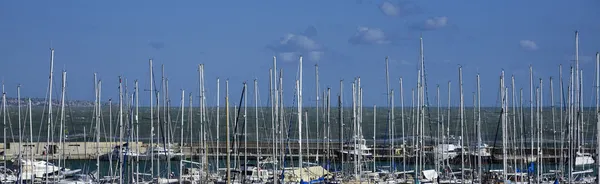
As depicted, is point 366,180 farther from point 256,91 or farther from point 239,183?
point 256,91

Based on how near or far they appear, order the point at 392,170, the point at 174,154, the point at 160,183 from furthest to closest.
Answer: the point at 174,154 < the point at 392,170 < the point at 160,183

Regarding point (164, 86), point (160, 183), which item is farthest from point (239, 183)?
point (164, 86)

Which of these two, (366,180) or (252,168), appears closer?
(366,180)

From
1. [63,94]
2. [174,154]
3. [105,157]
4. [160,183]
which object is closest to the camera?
[63,94]

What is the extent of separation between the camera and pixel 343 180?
47156 mm

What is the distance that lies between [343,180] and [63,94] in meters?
13.8

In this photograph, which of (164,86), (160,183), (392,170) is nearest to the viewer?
(160,183)

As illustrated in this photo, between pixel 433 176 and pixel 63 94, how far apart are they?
18.4 meters

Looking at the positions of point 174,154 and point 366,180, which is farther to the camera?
point 174,154

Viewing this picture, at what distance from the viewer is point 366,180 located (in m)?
47.2

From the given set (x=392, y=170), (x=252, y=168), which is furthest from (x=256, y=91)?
(x=392, y=170)

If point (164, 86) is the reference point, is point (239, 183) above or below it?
below

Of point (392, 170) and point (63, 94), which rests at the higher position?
point (63, 94)

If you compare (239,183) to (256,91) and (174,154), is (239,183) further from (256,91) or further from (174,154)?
(174,154)
